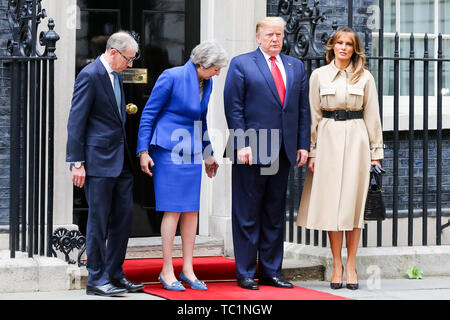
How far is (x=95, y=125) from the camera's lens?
680 cm

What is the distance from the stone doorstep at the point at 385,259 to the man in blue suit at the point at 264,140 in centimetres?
67

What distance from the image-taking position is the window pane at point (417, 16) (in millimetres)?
9922

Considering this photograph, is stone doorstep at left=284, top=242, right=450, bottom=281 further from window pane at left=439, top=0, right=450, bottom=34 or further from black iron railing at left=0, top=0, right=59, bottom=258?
window pane at left=439, top=0, right=450, bottom=34

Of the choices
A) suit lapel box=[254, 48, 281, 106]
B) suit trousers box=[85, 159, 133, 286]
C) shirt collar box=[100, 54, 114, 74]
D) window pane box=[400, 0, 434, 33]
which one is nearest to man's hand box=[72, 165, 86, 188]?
suit trousers box=[85, 159, 133, 286]

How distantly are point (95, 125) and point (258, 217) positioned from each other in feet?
4.75

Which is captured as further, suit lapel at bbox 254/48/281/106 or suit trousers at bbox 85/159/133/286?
suit lapel at bbox 254/48/281/106

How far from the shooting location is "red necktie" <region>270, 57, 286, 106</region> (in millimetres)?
7293

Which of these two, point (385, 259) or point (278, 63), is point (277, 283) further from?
point (278, 63)

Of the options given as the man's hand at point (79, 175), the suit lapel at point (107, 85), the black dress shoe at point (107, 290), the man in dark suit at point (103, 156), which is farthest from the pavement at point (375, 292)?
the suit lapel at point (107, 85)

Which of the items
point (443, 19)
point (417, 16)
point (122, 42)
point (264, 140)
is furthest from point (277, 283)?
point (443, 19)

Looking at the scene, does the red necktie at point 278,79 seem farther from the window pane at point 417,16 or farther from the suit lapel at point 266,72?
the window pane at point 417,16

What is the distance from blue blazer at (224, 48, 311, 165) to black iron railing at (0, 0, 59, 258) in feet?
4.40

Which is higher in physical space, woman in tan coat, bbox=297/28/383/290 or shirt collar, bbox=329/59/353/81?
shirt collar, bbox=329/59/353/81
